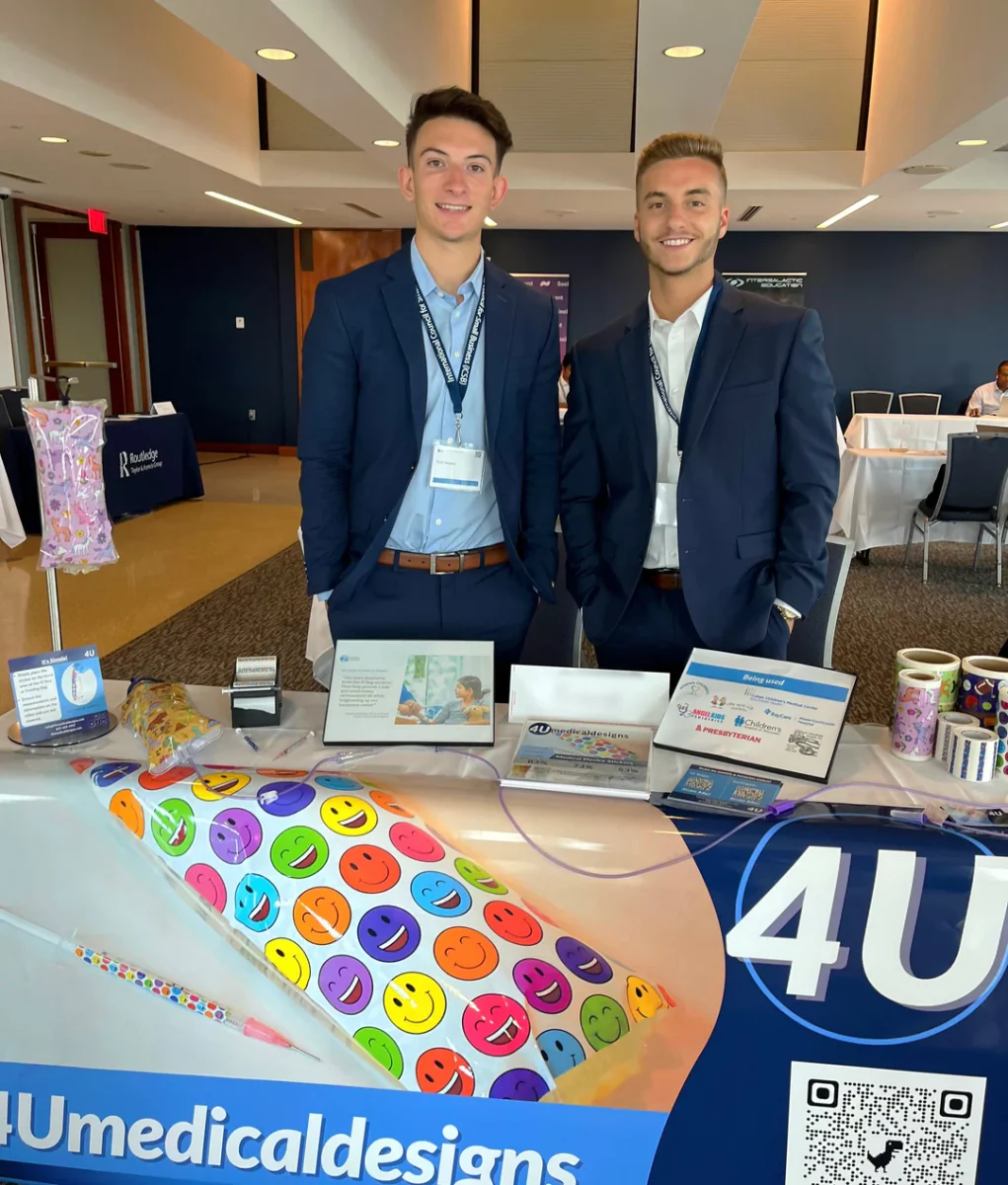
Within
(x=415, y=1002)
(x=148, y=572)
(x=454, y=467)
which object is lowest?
(x=148, y=572)

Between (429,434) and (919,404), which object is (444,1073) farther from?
(919,404)

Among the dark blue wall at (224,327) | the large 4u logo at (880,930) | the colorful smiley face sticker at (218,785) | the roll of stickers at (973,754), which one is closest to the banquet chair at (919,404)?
the dark blue wall at (224,327)

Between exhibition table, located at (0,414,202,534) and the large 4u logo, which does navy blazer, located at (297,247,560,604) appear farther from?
exhibition table, located at (0,414,202,534)

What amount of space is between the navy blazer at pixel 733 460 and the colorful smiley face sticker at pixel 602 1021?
79 centimetres

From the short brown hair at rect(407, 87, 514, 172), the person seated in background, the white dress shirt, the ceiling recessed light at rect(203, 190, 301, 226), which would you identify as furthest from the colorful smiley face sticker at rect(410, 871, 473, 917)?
the ceiling recessed light at rect(203, 190, 301, 226)

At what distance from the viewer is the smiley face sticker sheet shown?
1.29 meters

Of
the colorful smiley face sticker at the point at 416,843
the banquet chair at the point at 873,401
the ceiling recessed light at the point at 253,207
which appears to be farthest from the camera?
the banquet chair at the point at 873,401

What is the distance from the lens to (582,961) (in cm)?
131

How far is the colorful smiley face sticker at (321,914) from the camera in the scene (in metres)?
1.33

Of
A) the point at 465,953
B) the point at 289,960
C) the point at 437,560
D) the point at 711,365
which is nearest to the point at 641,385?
the point at 711,365

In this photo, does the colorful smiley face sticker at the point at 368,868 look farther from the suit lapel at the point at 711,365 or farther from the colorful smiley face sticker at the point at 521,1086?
the suit lapel at the point at 711,365

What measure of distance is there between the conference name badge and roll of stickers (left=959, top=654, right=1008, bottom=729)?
94 cm

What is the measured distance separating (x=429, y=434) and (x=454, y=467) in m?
0.09

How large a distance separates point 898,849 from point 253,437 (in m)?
12.6
